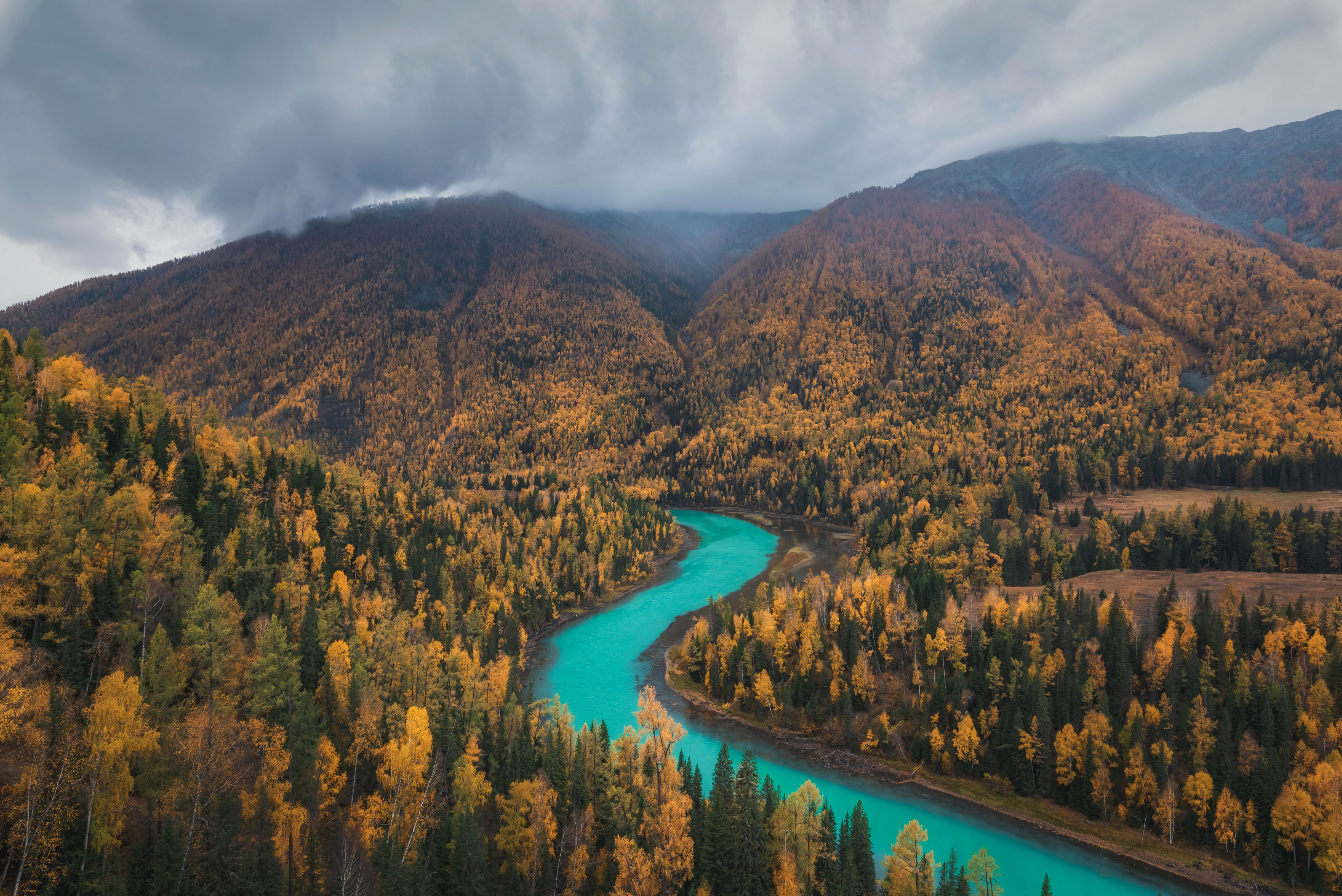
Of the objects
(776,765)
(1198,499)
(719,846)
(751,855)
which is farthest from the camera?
(1198,499)

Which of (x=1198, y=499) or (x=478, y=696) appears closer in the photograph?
(x=478, y=696)

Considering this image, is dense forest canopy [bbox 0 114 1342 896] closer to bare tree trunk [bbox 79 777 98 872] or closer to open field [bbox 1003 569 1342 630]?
bare tree trunk [bbox 79 777 98 872]

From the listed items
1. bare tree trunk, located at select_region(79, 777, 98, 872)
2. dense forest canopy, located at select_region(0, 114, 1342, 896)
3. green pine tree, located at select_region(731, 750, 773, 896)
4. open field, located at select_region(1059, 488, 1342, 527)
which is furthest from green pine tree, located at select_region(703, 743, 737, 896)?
open field, located at select_region(1059, 488, 1342, 527)

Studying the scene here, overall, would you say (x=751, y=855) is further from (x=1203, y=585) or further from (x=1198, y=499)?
(x=1198, y=499)

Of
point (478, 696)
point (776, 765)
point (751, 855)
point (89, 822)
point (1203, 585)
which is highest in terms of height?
point (89, 822)

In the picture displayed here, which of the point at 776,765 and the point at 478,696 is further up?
the point at 478,696

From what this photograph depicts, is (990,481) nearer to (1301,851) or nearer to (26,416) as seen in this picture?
(1301,851)

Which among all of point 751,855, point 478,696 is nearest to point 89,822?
point 478,696
